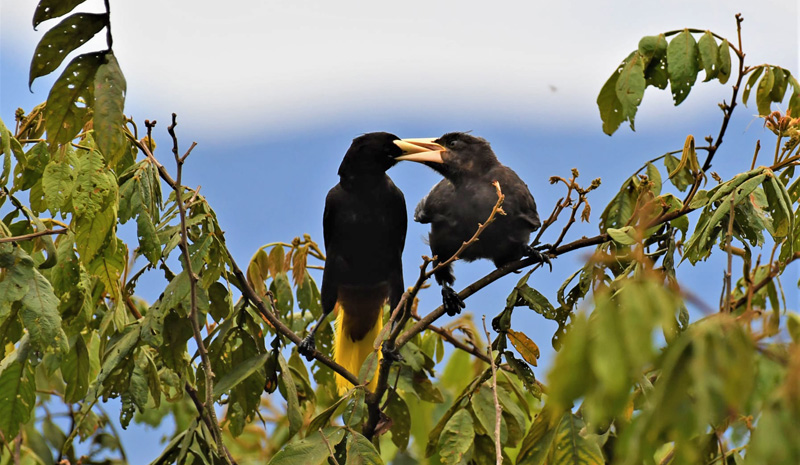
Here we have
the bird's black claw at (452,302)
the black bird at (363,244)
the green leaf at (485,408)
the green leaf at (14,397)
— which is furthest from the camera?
the black bird at (363,244)

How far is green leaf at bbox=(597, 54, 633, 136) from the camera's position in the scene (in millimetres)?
3123

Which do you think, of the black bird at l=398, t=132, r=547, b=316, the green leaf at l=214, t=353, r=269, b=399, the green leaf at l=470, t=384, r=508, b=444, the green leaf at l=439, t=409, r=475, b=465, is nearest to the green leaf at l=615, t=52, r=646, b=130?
the black bird at l=398, t=132, r=547, b=316

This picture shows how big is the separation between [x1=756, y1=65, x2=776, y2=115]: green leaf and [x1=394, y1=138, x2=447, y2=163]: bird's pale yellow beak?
1.69 metres

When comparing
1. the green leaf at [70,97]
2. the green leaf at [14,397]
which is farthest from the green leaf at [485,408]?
the green leaf at [70,97]

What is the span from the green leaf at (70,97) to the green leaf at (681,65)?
6.36 ft

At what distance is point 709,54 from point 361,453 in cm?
180

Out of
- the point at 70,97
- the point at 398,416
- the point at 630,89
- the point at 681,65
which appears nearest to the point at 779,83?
the point at 681,65

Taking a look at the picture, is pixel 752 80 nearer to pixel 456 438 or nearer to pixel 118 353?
pixel 456 438

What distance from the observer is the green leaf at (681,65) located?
3.04 metres

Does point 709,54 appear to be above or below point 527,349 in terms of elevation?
above

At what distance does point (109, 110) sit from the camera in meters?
1.96

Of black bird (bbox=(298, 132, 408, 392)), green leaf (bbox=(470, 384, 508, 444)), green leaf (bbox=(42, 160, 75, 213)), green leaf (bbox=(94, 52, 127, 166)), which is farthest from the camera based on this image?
black bird (bbox=(298, 132, 408, 392))

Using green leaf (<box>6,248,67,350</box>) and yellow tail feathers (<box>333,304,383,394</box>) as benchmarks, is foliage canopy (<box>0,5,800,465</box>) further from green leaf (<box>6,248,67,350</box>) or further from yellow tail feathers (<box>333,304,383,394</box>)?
yellow tail feathers (<box>333,304,383,394</box>)

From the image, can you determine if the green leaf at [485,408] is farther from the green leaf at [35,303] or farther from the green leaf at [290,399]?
the green leaf at [35,303]
